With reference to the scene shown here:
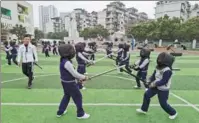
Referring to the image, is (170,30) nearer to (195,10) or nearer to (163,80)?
(163,80)

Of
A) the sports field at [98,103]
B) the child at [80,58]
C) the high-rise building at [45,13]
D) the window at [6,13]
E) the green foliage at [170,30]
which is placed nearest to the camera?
the sports field at [98,103]

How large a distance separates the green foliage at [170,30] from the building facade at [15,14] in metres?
32.6

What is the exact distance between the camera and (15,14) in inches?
2692

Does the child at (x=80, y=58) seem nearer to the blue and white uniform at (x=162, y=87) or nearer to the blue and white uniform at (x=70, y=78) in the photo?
the blue and white uniform at (x=70, y=78)

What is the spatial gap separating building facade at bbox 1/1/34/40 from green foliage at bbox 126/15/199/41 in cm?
3261

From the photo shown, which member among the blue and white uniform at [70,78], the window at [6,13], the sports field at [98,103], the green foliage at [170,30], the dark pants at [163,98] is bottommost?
the sports field at [98,103]

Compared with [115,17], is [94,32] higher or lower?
lower

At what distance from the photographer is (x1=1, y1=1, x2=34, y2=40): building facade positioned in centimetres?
6138

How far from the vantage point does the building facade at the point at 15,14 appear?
61.4 m

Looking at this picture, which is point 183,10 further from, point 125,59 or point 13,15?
point 125,59

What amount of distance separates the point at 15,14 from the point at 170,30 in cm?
4723

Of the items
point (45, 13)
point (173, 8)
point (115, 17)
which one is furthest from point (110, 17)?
point (45, 13)

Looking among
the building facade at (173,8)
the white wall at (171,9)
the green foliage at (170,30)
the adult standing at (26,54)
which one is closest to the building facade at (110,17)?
the white wall at (171,9)

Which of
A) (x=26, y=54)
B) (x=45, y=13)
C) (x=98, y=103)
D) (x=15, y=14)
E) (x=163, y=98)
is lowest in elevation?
(x=98, y=103)
